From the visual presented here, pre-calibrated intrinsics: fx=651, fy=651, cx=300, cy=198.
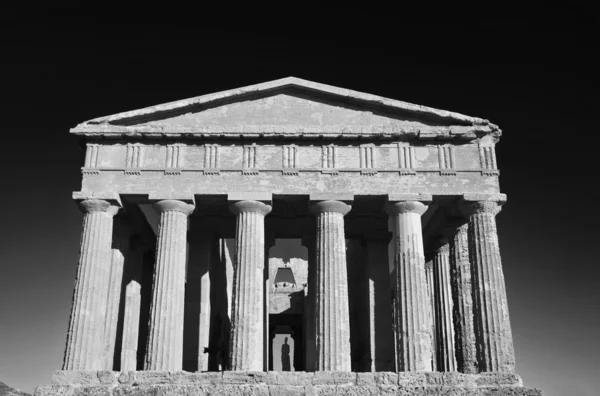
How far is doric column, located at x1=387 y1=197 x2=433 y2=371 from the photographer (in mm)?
21609

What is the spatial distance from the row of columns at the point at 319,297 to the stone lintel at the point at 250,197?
0.13 metres

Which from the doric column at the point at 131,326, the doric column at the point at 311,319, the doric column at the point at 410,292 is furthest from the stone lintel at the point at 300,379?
the doric column at the point at 131,326

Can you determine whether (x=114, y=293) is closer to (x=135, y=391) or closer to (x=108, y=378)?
(x=108, y=378)

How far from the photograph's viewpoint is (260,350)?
21.9 metres

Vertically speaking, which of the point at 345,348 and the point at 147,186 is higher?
the point at 147,186

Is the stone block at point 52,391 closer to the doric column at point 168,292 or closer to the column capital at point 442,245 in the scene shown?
the doric column at point 168,292

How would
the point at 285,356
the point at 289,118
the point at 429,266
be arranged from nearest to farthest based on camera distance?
the point at 289,118, the point at 429,266, the point at 285,356

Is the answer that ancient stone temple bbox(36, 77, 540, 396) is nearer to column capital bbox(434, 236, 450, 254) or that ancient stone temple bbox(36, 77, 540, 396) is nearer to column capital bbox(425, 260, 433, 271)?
column capital bbox(434, 236, 450, 254)

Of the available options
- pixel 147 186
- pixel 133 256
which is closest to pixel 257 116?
pixel 147 186

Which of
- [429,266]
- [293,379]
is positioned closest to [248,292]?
[293,379]

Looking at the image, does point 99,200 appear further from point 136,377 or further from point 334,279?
point 334,279

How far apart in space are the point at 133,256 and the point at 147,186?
534 cm

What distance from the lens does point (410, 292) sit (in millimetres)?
22453

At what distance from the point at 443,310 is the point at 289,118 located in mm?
10398
